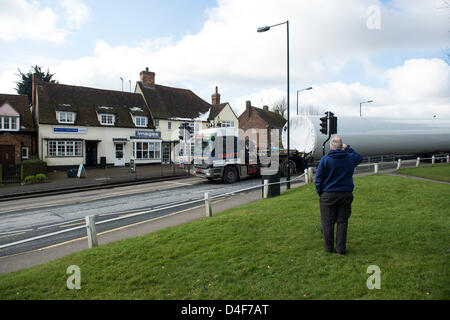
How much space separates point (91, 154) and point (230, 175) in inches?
737

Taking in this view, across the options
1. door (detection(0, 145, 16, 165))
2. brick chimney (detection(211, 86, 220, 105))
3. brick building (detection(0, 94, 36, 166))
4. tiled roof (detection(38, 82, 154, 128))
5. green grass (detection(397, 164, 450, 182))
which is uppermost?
brick chimney (detection(211, 86, 220, 105))

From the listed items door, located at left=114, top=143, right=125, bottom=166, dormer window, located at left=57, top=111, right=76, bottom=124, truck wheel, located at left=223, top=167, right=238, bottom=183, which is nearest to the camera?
truck wheel, located at left=223, top=167, right=238, bottom=183

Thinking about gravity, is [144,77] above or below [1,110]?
above

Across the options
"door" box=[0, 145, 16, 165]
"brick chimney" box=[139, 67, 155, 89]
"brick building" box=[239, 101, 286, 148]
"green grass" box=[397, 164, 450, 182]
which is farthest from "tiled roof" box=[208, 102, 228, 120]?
"green grass" box=[397, 164, 450, 182]

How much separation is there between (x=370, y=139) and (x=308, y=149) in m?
5.43

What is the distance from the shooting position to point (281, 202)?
958 cm

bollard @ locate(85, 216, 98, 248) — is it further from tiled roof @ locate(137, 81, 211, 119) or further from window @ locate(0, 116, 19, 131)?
tiled roof @ locate(137, 81, 211, 119)

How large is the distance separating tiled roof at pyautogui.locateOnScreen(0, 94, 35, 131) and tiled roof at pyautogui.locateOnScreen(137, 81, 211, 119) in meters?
11.9

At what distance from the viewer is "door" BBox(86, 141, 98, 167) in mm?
29688

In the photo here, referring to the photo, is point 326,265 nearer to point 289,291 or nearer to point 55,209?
point 289,291

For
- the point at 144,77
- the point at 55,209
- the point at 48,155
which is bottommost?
the point at 55,209

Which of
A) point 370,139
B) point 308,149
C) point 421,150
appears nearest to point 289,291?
point 308,149
